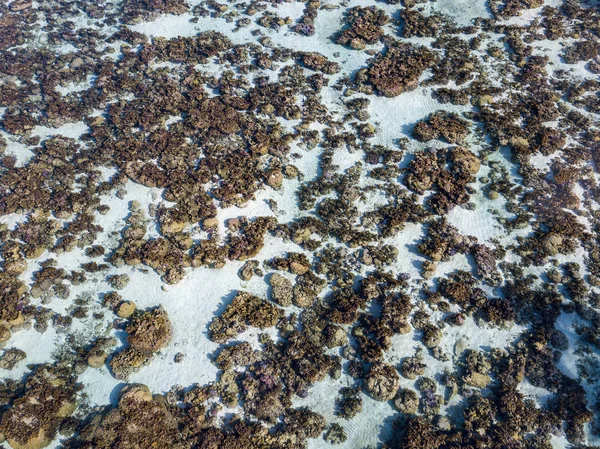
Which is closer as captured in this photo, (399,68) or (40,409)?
(40,409)

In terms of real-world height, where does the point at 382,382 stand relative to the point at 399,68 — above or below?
below

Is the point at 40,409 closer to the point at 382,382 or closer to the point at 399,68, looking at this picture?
the point at 382,382

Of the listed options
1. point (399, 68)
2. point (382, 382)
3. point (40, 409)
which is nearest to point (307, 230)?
point (382, 382)

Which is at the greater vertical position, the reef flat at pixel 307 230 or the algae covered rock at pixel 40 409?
the reef flat at pixel 307 230

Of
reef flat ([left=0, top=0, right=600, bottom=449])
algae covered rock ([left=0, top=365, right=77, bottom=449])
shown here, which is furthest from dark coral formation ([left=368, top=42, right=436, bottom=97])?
algae covered rock ([left=0, top=365, right=77, bottom=449])

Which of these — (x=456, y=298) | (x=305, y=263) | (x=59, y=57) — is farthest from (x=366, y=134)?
(x=59, y=57)

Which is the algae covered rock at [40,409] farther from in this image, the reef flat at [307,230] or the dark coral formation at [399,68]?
the dark coral formation at [399,68]

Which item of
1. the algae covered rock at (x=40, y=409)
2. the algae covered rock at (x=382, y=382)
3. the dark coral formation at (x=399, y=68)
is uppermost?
the dark coral formation at (x=399, y=68)

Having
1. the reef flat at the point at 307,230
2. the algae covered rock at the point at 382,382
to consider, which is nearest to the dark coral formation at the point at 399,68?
the reef flat at the point at 307,230

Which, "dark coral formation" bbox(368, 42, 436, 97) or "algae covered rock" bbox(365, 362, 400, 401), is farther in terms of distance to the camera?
"dark coral formation" bbox(368, 42, 436, 97)

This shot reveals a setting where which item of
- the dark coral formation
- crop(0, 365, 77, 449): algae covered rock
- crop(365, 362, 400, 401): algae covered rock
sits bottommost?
crop(0, 365, 77, 449): algae covered rock

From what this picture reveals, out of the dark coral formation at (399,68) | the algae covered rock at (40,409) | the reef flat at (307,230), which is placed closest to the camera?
the algae covered rock at (40,409)

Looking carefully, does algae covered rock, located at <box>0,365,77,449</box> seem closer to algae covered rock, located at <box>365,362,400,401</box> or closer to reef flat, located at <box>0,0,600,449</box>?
reef flat, located at <box>0,0,600,449</box>
